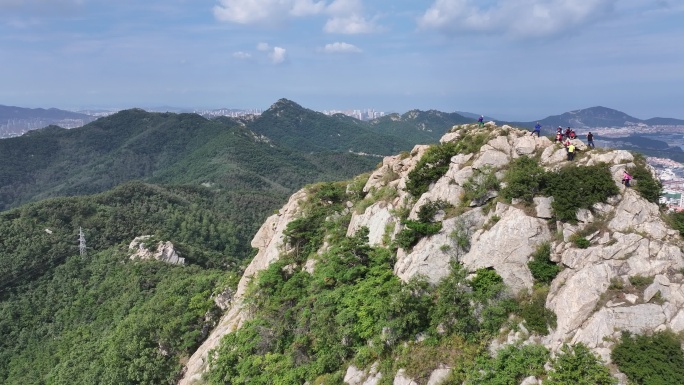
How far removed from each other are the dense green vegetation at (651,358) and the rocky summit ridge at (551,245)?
1.05 feet

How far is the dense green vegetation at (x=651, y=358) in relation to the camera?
10773 mm

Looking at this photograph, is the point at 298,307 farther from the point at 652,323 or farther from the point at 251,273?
the point at 652,323

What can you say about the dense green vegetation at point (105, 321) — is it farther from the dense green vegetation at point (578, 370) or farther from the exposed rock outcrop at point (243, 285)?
the dense green vegetation at point (578, 370)

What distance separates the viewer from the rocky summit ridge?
12344 millimetres

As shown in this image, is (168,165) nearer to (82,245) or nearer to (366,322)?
(82,245)

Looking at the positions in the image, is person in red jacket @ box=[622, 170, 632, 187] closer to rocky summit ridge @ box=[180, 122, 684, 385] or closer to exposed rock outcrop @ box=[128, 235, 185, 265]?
rocky summit ridge @ box=[180, 122, 684, 385]

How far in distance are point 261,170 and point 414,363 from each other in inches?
6127

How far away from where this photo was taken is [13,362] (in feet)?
116

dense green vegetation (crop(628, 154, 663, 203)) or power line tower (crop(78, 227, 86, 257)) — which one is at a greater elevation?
dense green vegetation (crop(628, 154, 663, 203))

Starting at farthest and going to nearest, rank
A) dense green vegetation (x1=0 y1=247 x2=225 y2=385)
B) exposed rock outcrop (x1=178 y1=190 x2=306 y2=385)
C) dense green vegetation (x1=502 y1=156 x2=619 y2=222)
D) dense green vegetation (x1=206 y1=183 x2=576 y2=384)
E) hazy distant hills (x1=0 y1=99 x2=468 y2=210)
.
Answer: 1. hazy distant hills (x1=0 y1=99 x2=468 y2=210)
2. dense green vegetation (x1=0 y1=247 x2=225 y2=385)
3. exposed rock outcrop (x1=178 y1=190 x2=306 y2=385)
4. dense green vegetation (x1=502 y1=156 x2=619 y2=222)
5. dense green vegetation (x1=206 y1=183 x2=576 y2=384)

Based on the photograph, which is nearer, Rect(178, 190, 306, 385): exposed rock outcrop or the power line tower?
Rect(178, 190, 306, 385): exposed rock outcrop

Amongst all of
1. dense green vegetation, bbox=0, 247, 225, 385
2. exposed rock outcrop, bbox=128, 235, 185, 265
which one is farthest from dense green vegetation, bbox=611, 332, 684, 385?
exposed rock outcrop, bbox=128, 235, 185, 265

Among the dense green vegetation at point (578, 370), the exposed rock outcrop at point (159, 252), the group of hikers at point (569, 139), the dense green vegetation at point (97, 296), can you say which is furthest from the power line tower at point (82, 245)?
the dense green vegetation at point (578, 370)

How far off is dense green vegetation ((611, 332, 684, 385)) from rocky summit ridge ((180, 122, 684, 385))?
0.32 meters
